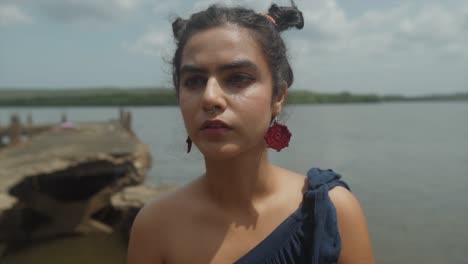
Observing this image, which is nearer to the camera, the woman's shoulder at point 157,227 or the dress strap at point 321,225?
the dress strap at point 321,225

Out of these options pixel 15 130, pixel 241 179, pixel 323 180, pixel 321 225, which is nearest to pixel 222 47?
pixel 241 179

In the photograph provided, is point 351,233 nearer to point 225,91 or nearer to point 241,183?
point 241,183

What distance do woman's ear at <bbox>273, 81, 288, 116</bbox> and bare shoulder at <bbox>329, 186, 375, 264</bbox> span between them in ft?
1.46

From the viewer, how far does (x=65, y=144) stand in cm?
1192

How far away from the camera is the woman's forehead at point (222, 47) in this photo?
1.80 meters

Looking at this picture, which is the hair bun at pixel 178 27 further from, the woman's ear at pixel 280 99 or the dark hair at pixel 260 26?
the woman's ear at pixel 280 99

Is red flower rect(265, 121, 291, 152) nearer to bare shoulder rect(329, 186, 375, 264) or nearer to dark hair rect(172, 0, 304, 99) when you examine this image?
dark hair rect(172, 0, 304, 99)

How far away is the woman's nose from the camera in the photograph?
1.71m

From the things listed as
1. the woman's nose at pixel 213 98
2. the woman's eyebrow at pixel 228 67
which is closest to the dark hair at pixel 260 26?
the woman's eyebrow at pixel 228 67

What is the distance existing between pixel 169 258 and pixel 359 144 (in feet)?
99.9

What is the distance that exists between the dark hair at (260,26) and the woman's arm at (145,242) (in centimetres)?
65

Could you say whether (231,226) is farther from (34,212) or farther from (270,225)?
(34,212)

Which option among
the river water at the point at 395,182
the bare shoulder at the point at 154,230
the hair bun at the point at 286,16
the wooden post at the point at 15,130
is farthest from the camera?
the wooden post at the point at 15,130

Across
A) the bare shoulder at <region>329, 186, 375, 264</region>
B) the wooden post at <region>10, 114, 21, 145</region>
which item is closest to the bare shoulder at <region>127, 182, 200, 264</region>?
the bare shoulder at <region>329, 186, 375, 264</region>
